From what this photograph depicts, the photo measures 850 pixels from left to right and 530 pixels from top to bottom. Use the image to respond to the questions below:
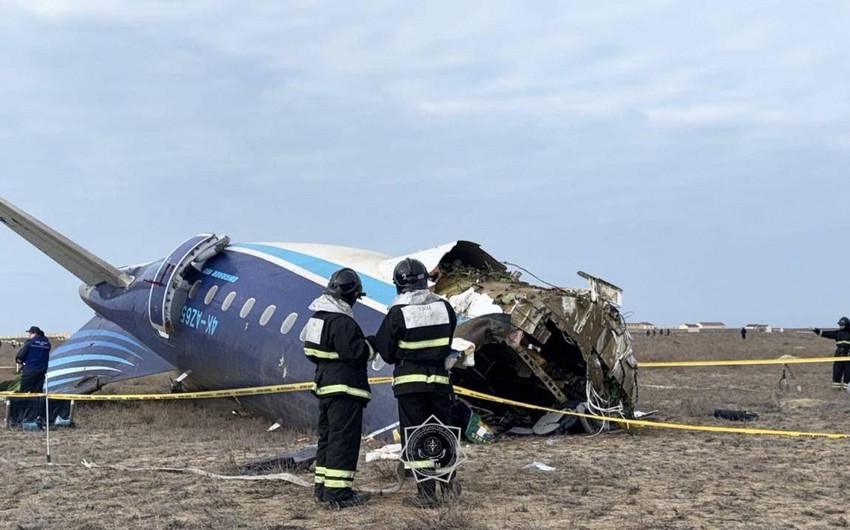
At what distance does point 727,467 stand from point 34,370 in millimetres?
13378

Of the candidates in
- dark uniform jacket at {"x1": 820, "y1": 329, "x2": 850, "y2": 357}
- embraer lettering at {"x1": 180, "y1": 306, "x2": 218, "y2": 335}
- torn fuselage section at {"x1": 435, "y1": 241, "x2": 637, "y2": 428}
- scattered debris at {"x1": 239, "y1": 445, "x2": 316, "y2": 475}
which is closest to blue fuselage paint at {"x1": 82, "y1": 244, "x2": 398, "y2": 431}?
embraer lettering at {"x1": 180, "y1": 306, "x2": 218, "y2": 335}

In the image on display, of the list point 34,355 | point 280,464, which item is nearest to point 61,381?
point 34,355

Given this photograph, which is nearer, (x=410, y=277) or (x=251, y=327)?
(x=410, y=277)

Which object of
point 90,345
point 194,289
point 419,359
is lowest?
point 90,345

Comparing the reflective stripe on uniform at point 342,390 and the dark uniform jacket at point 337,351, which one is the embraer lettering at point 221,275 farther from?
the reflective stripe on uniform at point 342,390

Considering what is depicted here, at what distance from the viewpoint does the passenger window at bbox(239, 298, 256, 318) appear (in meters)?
15.3

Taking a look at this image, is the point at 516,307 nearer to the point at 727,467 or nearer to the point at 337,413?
the point at 727,467

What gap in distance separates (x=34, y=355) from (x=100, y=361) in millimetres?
3087

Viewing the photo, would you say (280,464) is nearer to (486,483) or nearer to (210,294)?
(486,483)

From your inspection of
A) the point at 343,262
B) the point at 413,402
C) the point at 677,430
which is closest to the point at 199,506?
the point at 413,402

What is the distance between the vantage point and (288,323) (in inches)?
557

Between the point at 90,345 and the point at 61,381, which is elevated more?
the point at 90,345

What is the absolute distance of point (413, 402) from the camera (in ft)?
27.0

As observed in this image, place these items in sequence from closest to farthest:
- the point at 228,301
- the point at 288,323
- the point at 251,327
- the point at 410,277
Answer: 1. the point at 410,277
2. the point at 288,323
3. the point at 251,327
4. the point at 228,301
